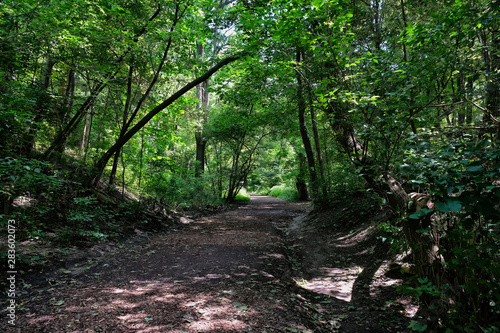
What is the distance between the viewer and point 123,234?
617 cm

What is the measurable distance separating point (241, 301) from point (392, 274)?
2.44 m

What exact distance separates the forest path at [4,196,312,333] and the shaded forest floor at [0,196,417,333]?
0.4 inches

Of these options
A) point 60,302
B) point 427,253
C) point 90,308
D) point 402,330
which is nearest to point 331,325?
point 402,330

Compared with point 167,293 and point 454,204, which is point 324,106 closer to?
point 454,204

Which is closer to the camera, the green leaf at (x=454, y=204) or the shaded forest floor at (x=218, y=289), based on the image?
the green leaf at (x=454, y=204)

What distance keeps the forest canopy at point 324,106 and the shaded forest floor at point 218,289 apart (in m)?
0.75

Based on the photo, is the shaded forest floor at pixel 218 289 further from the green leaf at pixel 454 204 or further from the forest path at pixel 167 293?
the green leaf at pixel 454 204

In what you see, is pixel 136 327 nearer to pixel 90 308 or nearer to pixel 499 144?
pixel 90 308

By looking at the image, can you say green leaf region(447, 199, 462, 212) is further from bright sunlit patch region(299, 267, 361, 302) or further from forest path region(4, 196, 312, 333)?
bright sunlit patch region(299, 267, 361, 302)

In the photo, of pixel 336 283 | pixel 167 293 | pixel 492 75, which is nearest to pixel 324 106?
pixel 492 75

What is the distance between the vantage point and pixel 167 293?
10.4 ft

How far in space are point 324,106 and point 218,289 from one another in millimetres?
3271

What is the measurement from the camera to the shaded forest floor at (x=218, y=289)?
2.53m

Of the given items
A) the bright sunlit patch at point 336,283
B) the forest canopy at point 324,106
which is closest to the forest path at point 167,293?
the bright sunlit patch at point 336,283
